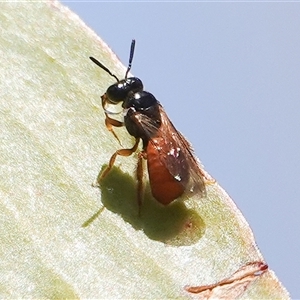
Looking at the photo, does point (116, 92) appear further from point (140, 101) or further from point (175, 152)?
point (175, 152)

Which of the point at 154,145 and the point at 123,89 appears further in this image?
the point at 123,89

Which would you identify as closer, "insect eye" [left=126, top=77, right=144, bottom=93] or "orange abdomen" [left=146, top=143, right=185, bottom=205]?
"orange abdomen" [left=146, top=143, right=185, bottom=205]

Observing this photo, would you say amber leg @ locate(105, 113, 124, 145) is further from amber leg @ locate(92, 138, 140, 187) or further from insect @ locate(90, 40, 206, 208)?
amber leg @ locate(92, 138, 140, 187)

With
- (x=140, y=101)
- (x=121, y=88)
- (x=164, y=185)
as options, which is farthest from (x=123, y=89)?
(x=164, y=185)

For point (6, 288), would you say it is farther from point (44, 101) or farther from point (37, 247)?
point (44, 101)

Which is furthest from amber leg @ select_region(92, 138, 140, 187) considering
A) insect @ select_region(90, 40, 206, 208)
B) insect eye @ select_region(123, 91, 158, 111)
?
insect eye @ select_region(123, 91, 158, 111)

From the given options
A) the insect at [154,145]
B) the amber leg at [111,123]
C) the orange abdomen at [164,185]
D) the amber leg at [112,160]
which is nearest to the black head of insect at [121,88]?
the insect at [154,145]

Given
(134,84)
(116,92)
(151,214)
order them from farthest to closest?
(134,84) < (116,92) < (151,214)
